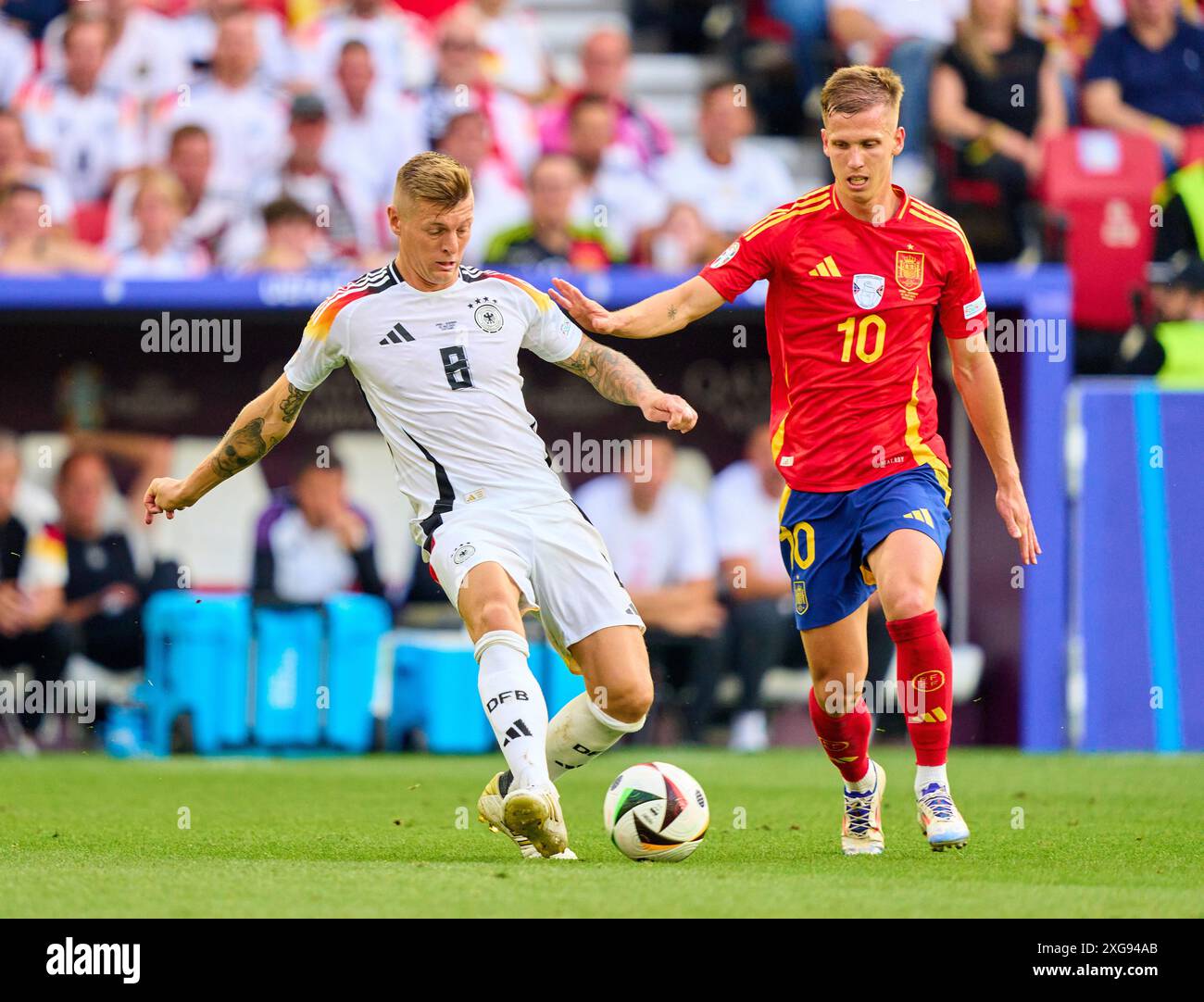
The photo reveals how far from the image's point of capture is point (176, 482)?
711 centimetres

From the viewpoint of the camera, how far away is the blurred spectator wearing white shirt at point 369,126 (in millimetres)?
14016

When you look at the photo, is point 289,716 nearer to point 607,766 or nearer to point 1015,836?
point 607,766

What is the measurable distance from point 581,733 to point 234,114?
A: 844 cm

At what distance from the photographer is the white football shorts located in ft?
21.8

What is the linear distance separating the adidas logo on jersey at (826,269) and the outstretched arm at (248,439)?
178 centimetres

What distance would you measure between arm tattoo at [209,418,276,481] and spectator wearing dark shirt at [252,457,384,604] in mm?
5618

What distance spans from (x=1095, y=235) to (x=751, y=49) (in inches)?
136

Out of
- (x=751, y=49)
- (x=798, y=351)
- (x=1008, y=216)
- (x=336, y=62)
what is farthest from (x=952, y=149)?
(x=798, y=351)

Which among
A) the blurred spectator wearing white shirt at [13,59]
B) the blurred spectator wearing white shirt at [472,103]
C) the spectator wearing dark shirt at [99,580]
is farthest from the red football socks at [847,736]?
the blurred spectator wearing white shirt at [13,59]

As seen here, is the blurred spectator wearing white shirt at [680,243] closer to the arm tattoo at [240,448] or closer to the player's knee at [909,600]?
the arm tattoo at [240,448]

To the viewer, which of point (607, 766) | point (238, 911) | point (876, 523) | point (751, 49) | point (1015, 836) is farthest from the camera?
point (751, 49)

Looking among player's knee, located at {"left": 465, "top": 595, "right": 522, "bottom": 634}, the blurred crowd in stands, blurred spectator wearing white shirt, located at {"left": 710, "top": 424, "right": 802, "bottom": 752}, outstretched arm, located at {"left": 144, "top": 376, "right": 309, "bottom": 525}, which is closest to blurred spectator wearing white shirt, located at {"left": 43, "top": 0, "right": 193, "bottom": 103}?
the blurred crowd in stands

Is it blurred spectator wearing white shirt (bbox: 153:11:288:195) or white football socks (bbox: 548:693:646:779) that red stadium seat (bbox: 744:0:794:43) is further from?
white football socks (bbox: 548:693:646:779)

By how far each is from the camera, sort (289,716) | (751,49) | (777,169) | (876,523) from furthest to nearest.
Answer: (751,49), (777,169), (289,716), (876,523)
